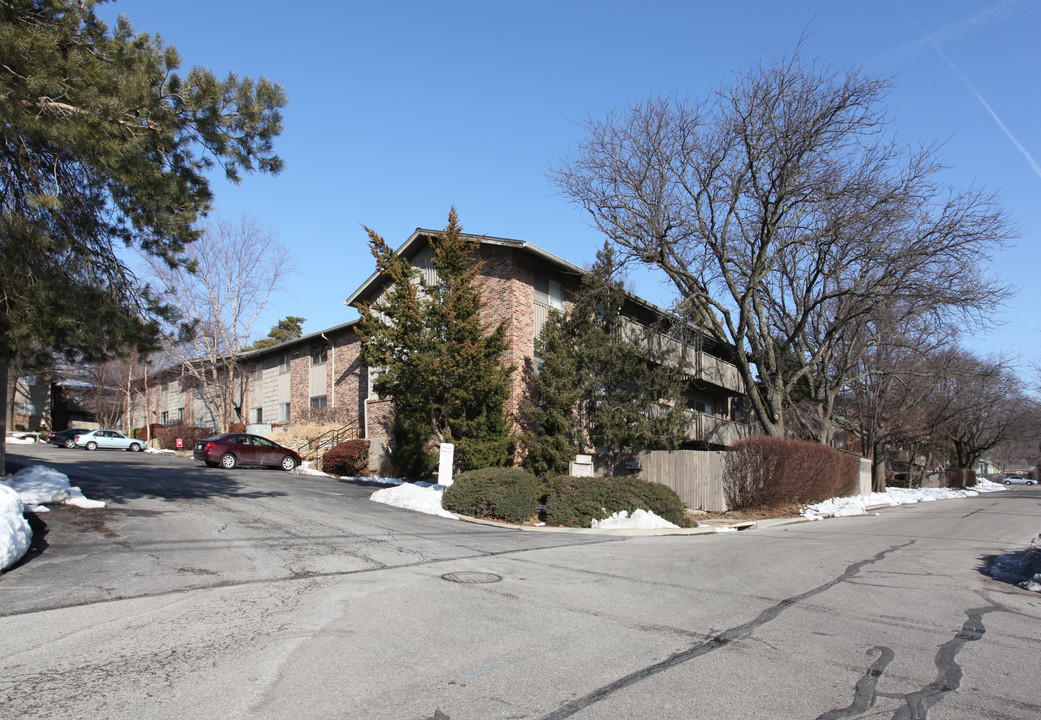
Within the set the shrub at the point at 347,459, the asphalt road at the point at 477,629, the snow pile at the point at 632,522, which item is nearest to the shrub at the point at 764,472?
the snow pile at the point at 632,522

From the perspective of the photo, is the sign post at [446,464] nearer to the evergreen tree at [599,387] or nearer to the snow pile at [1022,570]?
the evergreen tree at [599,387]

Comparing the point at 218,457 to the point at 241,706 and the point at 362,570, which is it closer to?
the point at 362,570

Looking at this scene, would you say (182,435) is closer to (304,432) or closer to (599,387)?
(304,432)

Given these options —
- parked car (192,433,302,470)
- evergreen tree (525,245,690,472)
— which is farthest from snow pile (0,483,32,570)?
parked car (192,433,302,470)

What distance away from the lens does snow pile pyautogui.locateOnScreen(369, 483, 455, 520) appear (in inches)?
624

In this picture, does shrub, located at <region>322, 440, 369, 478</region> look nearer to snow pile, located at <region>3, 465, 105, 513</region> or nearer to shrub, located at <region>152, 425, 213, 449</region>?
snow pile, located at <region>3, 465, 105, 513</region>

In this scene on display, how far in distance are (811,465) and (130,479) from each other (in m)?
21.1

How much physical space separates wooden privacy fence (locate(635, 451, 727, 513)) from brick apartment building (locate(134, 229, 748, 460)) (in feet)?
4.22

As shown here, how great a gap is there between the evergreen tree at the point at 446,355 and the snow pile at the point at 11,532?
9581mm

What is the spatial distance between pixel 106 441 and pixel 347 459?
1940 centimetres

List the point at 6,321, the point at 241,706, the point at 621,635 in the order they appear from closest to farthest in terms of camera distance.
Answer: the point at 241,706, the point at 621,635, the point at 6,321

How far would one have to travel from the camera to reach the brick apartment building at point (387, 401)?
21.9 metres

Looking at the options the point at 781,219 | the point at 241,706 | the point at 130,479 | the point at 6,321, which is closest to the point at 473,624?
the point at 241,706

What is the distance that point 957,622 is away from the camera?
22.5ft
